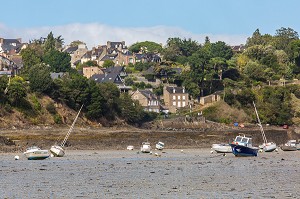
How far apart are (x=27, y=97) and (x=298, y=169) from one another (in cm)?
5298

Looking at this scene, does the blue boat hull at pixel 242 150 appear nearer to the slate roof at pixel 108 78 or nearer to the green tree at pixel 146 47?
the slate roof at pixel 108 78

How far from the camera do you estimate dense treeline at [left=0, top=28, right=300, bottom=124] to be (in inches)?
3816

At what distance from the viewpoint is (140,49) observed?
185m

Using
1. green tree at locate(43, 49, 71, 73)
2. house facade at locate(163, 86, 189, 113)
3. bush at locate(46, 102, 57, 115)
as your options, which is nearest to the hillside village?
house facade at locate(163, 86, 189, 113)

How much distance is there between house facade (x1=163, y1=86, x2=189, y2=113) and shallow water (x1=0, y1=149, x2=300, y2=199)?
5663cm

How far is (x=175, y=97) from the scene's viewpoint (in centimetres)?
11750

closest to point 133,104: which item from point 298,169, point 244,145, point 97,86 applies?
point 97,86

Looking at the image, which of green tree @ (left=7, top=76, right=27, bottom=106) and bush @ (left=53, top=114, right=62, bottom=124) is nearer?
green tree @ (left=7, top=76, right=27, bottom=106)

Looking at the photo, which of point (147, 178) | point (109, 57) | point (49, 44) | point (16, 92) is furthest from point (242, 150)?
point (49, 44)

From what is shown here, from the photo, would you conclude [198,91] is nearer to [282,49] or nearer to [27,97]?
[27,97]

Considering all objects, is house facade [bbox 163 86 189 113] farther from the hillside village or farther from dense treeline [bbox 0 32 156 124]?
dense treeline [bbox 0 32 156 124]

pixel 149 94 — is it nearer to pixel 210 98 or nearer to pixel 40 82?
pixel 210 98

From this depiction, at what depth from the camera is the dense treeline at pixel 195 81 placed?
96938 mm

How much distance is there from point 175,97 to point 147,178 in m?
76.1
